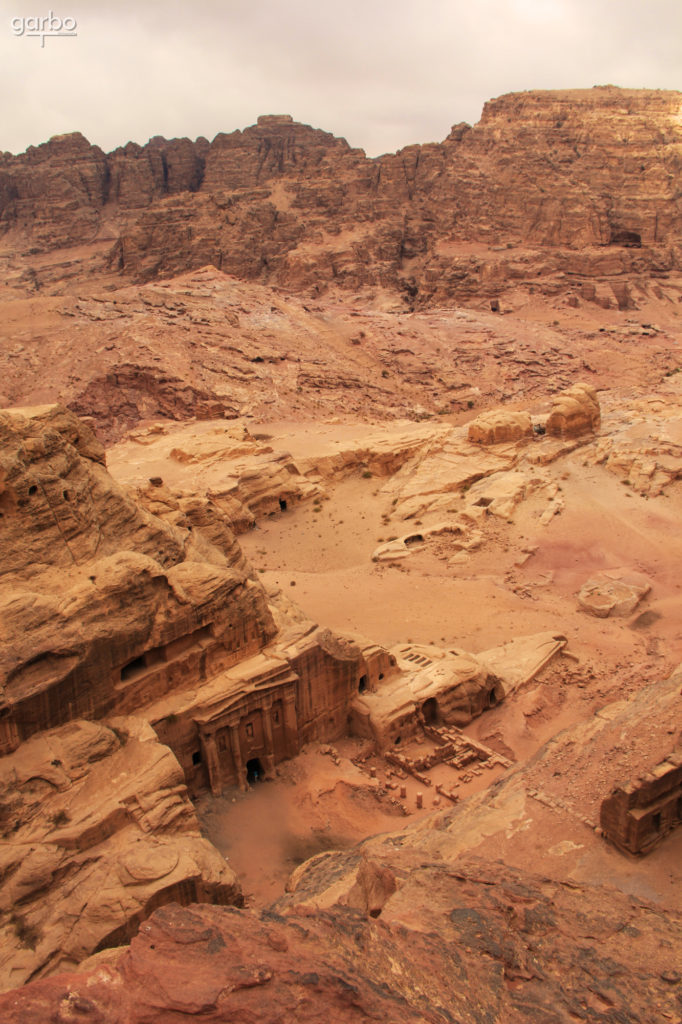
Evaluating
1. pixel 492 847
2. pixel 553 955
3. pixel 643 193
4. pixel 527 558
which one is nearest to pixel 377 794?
pixel 492 847

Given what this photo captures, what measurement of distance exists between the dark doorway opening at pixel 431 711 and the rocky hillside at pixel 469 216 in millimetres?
57611

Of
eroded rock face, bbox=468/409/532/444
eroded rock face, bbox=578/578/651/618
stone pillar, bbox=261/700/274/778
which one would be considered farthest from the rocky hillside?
stone pillar, bbox=261/700/274/778

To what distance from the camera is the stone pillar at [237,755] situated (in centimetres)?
1473

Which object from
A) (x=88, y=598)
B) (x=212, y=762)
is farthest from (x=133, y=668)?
(x=212, y=762)

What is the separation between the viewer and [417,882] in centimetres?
912

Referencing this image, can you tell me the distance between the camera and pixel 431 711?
18.4 m

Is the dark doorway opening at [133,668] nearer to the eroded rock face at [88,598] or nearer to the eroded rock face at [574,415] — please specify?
the eroded rock face at [88,598]

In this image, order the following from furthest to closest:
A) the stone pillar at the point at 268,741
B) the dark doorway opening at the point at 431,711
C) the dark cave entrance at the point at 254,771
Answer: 1. the dark doorway opening at the point at 431,711
2. the dark cave entrance at the point at 254,771
3. the stone pillar at the point at 268,741

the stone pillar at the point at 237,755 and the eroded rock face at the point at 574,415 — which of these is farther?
the eroded rock face at the point at 574,415

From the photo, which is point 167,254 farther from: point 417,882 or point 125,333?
point 417,882

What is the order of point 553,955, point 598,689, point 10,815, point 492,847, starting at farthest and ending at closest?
point 598,689, point 492,847, point 10,815, point 553,955

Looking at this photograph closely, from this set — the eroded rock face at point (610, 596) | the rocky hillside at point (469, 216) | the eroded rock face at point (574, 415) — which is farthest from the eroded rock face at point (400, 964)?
the rocky hillside at point (469, 216)

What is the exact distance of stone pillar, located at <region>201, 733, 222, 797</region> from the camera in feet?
46.8

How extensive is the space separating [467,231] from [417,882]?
247 ft
